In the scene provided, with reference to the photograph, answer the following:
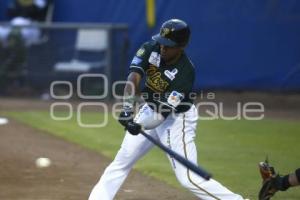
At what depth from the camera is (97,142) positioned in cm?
1117

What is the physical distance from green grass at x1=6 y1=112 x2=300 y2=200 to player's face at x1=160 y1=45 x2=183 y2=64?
1944 millimetres

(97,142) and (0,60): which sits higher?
(0,60)

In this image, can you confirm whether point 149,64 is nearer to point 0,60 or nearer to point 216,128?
point 216,128

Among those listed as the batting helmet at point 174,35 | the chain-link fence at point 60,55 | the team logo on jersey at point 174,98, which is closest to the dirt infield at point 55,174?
the team logo on jersey at point 174,98

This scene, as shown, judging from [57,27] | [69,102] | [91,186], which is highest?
[57,27]

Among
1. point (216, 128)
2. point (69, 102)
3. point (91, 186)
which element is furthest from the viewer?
point (69, 102)

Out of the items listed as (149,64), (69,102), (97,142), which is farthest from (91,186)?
(69,102)

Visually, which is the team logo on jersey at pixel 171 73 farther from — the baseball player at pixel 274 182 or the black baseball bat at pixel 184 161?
the baseball player at pixel 274 182

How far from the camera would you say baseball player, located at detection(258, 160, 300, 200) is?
6.76m

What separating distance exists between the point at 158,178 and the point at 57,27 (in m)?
7.83

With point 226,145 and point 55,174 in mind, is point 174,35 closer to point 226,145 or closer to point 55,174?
point 55,174

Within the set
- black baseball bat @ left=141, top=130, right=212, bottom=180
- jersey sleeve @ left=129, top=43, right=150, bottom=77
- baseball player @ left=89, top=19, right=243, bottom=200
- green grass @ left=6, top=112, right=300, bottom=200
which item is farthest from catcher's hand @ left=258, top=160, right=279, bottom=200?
jersey sleeve @ left=129, top=43, right=150, bottom=77

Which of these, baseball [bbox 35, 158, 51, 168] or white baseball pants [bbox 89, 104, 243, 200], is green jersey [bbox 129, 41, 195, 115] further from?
baseball [bbox 35, 158, 51, 168]

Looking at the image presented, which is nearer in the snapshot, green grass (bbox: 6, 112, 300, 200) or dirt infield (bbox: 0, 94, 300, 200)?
dirt infield (bbox: 0, 94, 300, 200)
